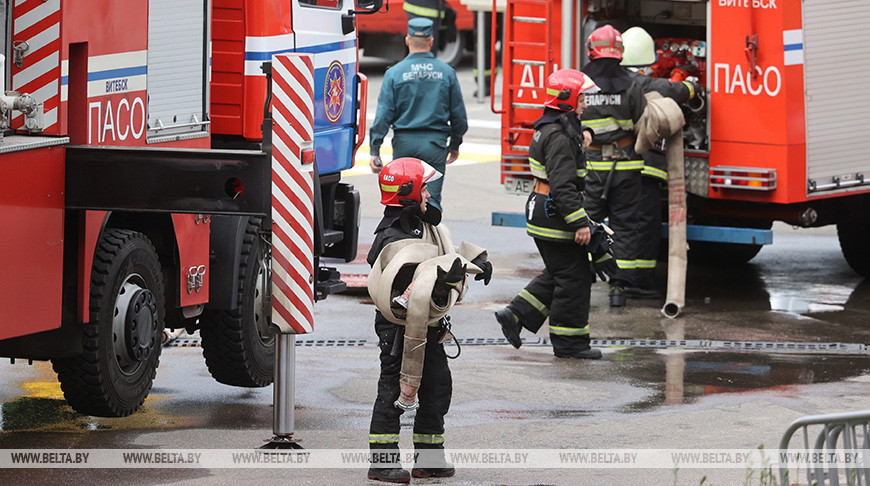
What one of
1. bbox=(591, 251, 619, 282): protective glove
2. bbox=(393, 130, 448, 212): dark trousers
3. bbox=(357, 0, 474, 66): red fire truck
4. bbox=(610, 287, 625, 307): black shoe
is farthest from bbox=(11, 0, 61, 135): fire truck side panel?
bbox=(357, 0, 474, 66): red fire truck

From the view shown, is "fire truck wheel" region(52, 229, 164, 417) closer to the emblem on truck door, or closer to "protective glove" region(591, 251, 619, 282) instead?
the emblem on truck door

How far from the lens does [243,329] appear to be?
7.55 meters

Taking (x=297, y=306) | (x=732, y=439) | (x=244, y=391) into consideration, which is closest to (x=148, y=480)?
(x=297, y=306)

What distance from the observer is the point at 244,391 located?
789 cm

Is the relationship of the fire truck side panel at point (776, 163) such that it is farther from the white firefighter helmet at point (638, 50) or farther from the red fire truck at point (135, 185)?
the red fire truck at point (135, 185)

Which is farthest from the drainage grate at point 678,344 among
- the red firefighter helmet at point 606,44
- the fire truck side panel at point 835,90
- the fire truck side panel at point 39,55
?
the fire truck side panel at point 39,55

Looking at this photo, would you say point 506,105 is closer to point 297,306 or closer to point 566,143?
point 566,143

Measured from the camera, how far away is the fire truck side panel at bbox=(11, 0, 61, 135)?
590cm

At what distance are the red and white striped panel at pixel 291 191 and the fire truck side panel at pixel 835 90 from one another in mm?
4718

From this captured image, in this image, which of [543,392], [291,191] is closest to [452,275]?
[291,191]

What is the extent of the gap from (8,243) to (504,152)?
19.8 feet

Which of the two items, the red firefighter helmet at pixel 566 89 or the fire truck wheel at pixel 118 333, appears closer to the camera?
the fire truck wheel at pixel 118 333

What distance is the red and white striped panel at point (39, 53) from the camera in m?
5.90

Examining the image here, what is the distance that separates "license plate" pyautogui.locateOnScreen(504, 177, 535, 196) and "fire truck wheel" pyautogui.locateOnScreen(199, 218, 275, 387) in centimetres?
384
